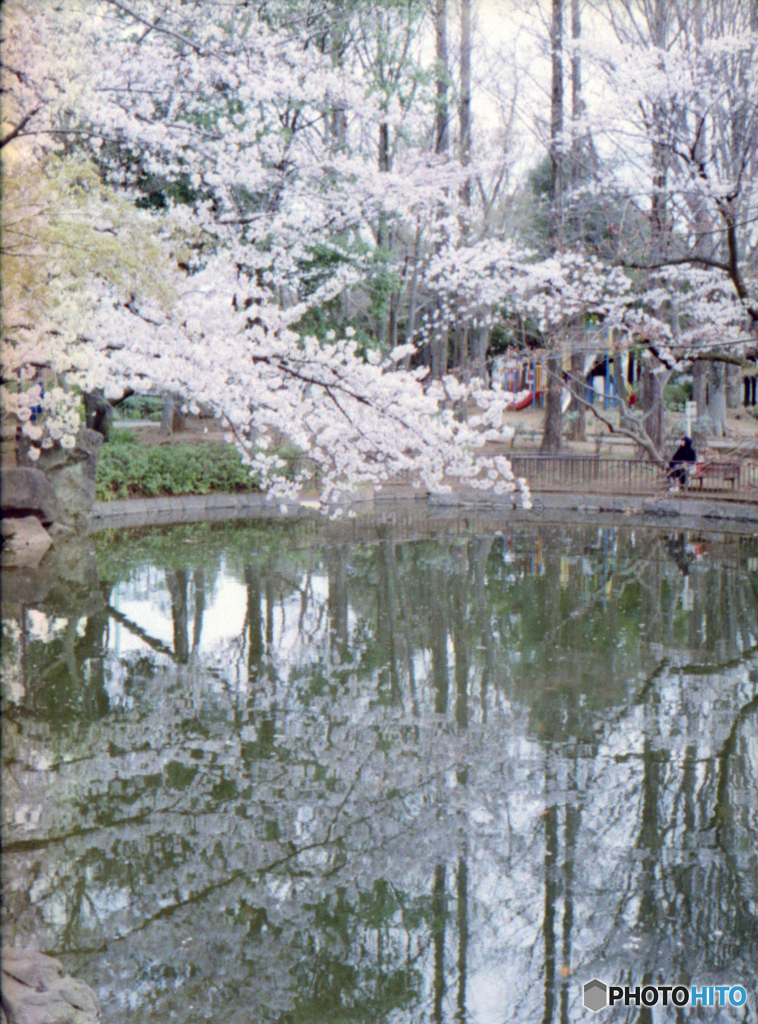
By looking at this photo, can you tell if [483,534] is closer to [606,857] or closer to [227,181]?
[227,181]

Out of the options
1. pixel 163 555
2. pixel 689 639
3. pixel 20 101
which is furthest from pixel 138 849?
pixel 163 555

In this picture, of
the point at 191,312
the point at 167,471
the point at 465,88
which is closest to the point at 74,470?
the point at 167,471

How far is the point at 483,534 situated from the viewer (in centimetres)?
1766

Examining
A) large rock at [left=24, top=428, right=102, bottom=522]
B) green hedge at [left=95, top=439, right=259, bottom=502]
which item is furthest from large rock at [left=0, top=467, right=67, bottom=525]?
green hedge at [left=95, top=439, right=259, bottom=502]

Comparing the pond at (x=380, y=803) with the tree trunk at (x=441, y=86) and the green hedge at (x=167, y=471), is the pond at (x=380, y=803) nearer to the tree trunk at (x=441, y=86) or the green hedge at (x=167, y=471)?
the green hedge at (x=167, y=471)

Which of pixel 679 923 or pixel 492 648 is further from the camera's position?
pixel 492 648

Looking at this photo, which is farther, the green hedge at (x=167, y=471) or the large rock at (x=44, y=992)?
the green hedge at (x=167, y=471)

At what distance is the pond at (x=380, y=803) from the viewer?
14.5ft

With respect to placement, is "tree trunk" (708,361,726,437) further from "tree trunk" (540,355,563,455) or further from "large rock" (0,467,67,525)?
"large rock" (0,467,67,525)

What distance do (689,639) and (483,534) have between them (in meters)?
7.79

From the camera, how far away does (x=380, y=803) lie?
603 centimetres

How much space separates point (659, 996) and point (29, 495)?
12843mm

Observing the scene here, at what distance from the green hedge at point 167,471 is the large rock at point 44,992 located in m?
15.6

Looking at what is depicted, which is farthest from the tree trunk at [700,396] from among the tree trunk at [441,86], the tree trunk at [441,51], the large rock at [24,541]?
the large rock at [24,541]
